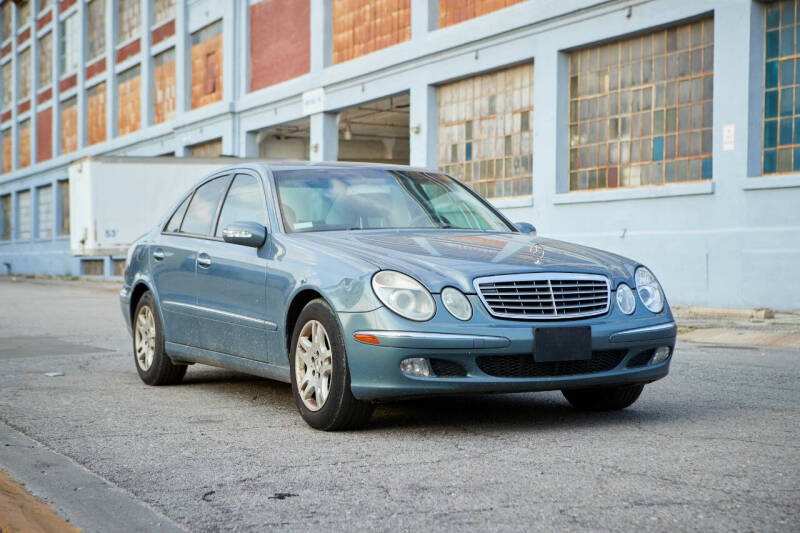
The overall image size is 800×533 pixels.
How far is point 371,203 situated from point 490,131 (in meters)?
14.0

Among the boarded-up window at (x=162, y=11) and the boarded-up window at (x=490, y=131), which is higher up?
the boarded-up window at (x=162, y=11)

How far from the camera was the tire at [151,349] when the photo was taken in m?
8.04

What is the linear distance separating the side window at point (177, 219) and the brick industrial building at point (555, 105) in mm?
9411

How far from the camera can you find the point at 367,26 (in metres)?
24.5

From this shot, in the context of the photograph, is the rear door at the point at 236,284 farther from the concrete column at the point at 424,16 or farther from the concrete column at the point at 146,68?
the concrete column at the point at 146,68

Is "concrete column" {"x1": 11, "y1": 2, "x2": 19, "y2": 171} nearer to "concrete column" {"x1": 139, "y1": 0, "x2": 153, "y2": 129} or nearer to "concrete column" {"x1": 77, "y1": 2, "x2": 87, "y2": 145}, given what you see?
"concrete column" {"x1": 77, "y1": 2, "x2": 87, "y2": 145}

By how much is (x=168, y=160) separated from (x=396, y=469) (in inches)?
739

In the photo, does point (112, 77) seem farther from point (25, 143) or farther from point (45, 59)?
point (25, 143)

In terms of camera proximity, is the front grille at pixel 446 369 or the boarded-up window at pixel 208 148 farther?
the boarded-up window at pixel 208 148

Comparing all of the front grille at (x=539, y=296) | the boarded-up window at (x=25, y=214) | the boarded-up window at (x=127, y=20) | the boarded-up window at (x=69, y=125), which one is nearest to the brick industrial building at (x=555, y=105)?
the boarded-up window at (x=127, y=20)

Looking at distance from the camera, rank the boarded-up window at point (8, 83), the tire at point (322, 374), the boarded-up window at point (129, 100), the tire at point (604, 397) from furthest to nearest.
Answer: the boarded-up window at point (8, 83) < the boarded-up window at point (129, 100) < the tire at point (604, 397) < the tire at point (322, 374)

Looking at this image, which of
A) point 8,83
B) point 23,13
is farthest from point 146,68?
point 8,83

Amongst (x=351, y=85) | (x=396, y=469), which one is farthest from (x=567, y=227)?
(x=396, y=469)

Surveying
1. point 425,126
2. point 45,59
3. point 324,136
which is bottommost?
point 425,126
